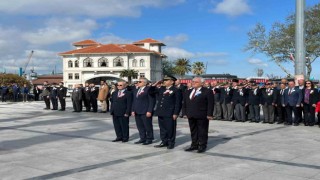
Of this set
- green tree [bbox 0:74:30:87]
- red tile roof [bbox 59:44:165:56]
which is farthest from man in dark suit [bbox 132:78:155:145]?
red tile roof [bbox 59:44:165:56]

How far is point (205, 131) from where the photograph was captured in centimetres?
892

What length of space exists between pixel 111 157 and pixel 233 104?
9400 millimetres

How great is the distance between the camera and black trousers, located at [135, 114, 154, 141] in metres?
10.0

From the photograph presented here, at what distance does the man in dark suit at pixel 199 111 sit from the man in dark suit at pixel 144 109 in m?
1.22

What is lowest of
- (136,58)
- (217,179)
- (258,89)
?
(217,179)

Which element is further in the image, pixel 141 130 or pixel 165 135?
pixel 141 130

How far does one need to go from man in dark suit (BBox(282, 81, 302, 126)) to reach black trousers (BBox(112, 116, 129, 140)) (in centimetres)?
731

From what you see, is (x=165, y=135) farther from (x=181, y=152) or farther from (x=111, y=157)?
(x=111, y=157)

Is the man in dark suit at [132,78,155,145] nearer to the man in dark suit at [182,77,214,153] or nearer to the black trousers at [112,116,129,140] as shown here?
the black trousers at [112,116,129,140]

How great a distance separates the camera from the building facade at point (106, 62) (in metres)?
93.3

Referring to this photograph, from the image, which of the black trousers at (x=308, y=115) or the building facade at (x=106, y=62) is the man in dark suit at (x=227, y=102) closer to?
the black trousers at (x=308, y=115)

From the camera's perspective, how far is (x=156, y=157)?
8266 millimetres

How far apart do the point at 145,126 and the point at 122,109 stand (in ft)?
2.46

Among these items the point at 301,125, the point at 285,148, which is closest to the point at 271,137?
the point at 285,148
